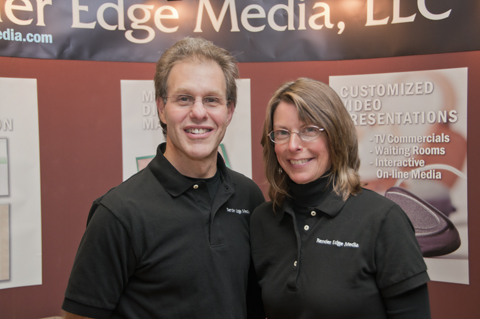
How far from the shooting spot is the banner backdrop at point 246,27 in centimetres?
256

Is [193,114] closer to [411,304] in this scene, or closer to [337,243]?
[337,243]

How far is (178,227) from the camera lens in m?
1.57

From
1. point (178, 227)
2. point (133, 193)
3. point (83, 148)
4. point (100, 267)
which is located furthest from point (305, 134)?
point (83, 148)

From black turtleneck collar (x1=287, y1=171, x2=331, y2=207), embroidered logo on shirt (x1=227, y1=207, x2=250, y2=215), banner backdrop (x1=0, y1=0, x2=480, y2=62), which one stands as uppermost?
banner backdrop (x1=0, y1=0, x2=480, y2=62)

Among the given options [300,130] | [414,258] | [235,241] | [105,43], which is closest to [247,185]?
[235,241]

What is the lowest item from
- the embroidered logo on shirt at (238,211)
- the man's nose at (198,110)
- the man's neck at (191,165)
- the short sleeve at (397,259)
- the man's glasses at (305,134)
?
the short sleeve at (397,259)

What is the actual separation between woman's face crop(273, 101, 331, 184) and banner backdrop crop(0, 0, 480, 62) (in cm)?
135

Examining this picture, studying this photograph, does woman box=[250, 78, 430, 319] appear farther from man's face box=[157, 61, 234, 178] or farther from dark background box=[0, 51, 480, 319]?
dark background box=[0, 51, 480, 319]

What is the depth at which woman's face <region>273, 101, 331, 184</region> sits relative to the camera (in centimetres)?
161

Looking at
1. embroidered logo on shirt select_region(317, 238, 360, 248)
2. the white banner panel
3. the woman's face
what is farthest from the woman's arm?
the white banner panel

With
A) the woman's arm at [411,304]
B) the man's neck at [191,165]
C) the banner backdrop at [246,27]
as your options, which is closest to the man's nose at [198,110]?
the man's neck at [191,165]

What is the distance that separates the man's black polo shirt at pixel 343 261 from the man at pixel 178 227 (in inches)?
8.9

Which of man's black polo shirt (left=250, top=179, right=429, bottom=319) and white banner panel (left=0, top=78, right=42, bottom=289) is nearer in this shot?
man's black polo shirt (left=250, top=179, right=429, bottom=319)

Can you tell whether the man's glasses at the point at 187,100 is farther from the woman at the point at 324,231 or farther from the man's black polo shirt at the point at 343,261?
the man's black polo shirt at the point at 343,261
